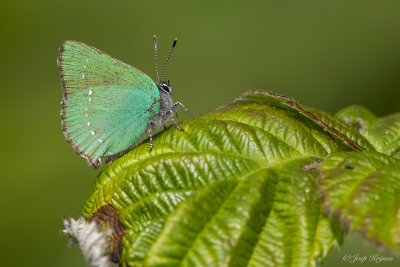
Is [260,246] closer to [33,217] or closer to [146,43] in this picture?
[33,217]

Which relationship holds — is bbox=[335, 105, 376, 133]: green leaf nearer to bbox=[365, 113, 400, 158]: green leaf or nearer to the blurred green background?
bbox=[365, 113, 400, 158]: green leaf

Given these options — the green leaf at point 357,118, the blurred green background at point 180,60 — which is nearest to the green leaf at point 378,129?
the green leaf at point 357,118

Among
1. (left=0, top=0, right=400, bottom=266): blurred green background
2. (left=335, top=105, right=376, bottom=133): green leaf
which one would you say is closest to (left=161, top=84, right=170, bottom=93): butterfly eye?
(left=335, top=105, right=376, bottom=133): green leaf

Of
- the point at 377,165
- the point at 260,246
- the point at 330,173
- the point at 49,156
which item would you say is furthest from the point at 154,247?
the point at 49,156

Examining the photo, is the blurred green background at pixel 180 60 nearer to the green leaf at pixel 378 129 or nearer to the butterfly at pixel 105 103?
the butterfly at pixel 105 103

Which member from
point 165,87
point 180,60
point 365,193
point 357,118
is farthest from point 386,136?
point 180,60

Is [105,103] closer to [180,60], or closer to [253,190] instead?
[253,190]
